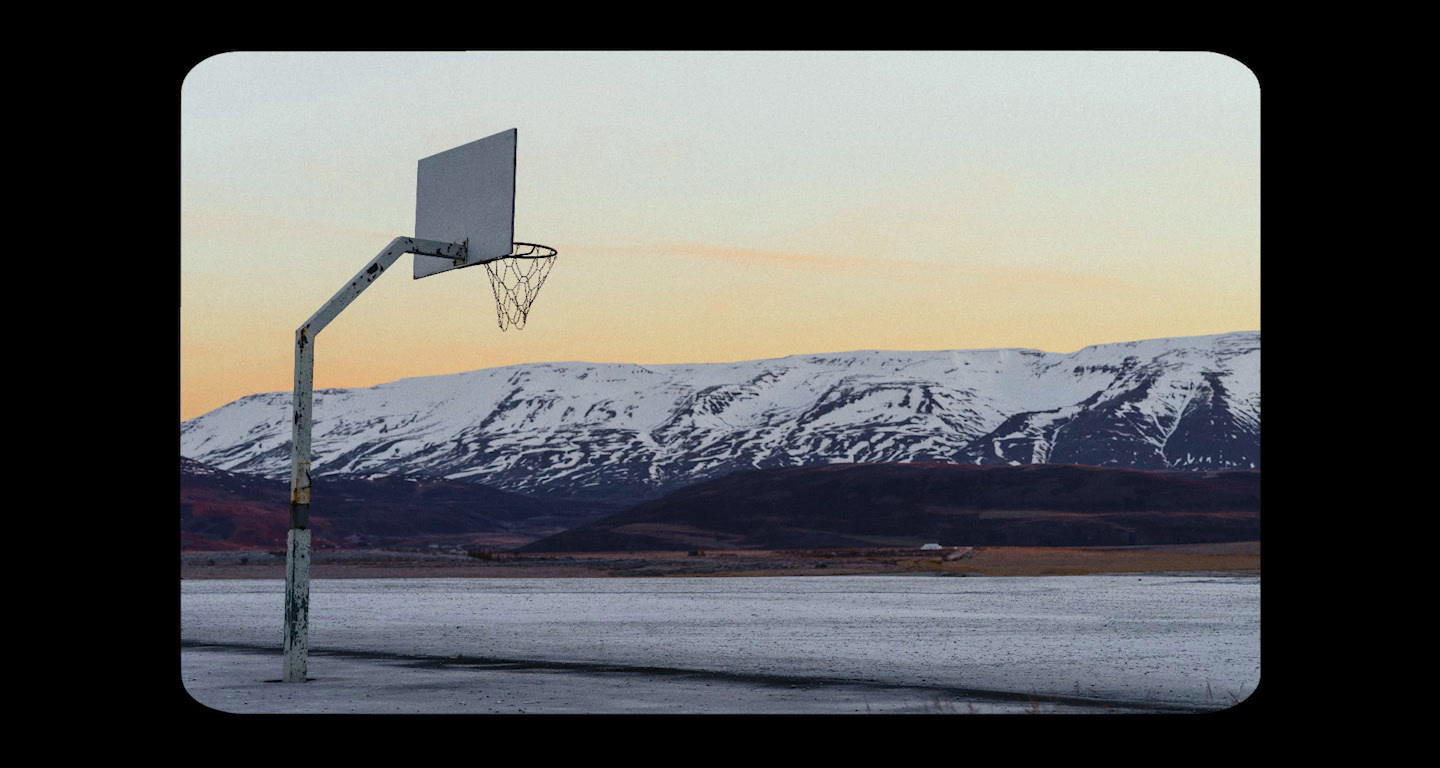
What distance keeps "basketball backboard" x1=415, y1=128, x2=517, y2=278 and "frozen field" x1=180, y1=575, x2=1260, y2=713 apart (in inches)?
201

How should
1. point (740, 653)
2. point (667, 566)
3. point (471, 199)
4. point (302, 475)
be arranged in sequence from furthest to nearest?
point (667, 566) → point (740, 653) → point (471, 199) → point (302, 475)

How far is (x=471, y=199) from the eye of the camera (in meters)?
17.8

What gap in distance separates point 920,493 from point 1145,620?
11099cm

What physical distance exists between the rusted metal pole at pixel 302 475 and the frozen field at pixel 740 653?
0.41 m

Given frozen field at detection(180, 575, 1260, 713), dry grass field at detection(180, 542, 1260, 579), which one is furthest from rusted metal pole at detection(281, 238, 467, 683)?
dry grass field at detection(180, 542, 1260, 579)

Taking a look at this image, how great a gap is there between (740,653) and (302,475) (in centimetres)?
809

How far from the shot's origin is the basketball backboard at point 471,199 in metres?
17.4

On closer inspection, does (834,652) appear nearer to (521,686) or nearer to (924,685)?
(924,685)

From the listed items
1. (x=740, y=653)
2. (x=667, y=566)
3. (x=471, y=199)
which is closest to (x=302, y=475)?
(x=471, y=199)

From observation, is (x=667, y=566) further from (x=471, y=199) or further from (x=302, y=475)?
(x=302, y=475)

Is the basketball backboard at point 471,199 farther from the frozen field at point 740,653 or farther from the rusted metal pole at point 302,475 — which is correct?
the frozen field at point 740,653

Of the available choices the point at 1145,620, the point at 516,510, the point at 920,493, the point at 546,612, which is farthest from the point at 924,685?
the point at 516,510

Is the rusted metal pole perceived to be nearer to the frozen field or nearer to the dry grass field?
the frozen field
